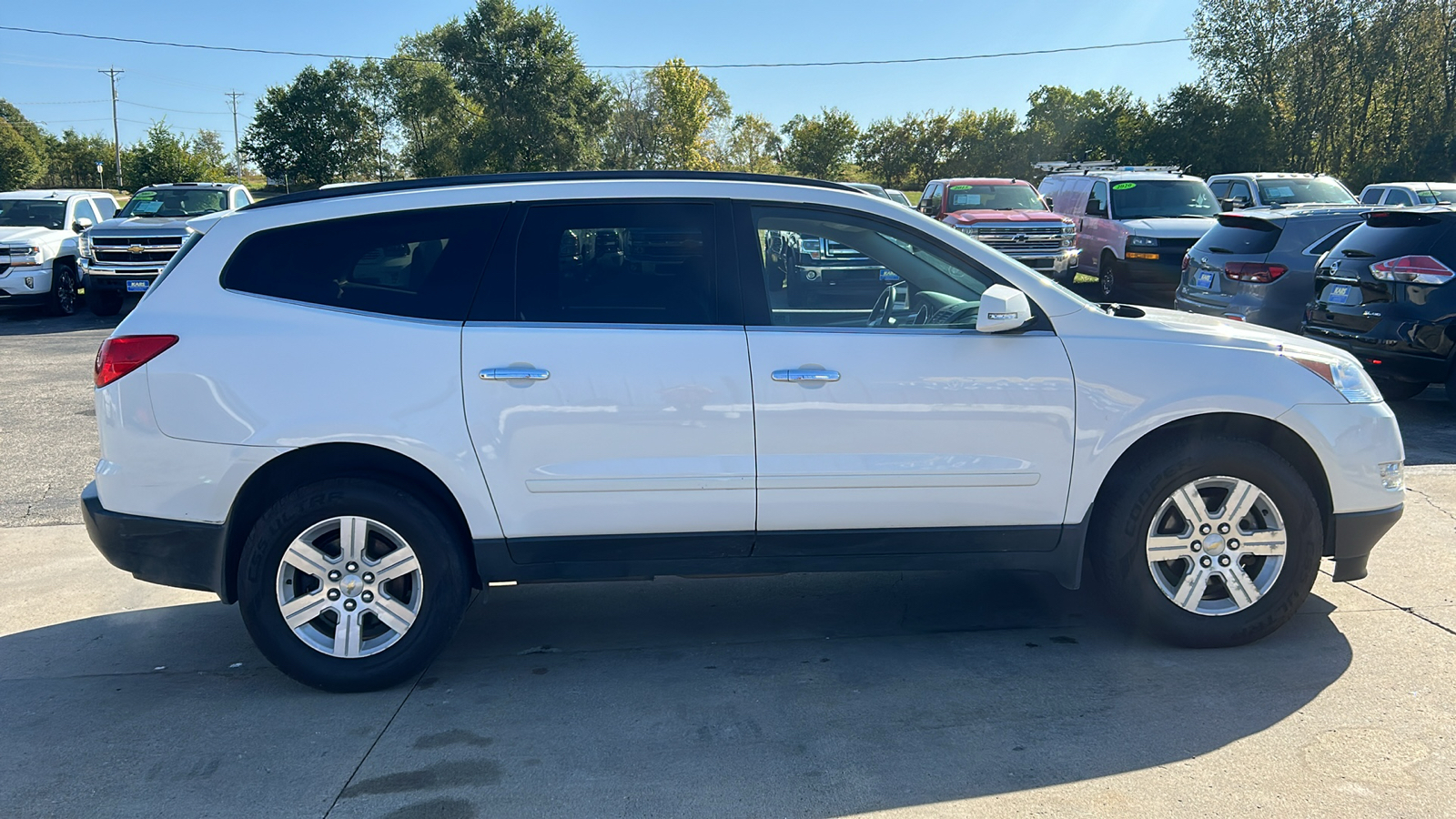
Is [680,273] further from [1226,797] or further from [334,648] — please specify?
[1226,797]

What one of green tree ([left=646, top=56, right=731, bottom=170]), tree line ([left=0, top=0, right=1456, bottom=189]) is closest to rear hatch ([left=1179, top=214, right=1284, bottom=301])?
tree line ([left=0, top=0, right=1456, bottom=189])

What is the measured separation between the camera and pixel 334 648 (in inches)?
159

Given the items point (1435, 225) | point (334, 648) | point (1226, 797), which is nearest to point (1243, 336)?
point (1226, 797)

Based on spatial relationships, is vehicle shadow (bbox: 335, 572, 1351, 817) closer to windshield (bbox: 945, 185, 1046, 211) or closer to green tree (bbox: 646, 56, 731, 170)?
windshield (bbox: 945, 185, 1046, 211)

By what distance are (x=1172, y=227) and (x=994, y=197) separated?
4134 mm

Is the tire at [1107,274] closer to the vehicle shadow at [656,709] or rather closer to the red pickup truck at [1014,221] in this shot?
the red pickup truck at [1014,221]

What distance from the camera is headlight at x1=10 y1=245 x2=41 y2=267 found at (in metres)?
16.6

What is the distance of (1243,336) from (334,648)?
3704 mm

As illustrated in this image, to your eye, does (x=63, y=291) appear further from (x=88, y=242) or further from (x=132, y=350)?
(x=132, y=350)

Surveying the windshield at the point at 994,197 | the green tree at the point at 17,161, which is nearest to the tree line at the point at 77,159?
the green tree at the point at 17,161

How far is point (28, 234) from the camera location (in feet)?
55.6

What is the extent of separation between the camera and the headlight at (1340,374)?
4.25 m

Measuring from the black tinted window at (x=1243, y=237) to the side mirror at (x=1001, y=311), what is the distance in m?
7.63

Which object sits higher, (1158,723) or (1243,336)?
(1243,336)
